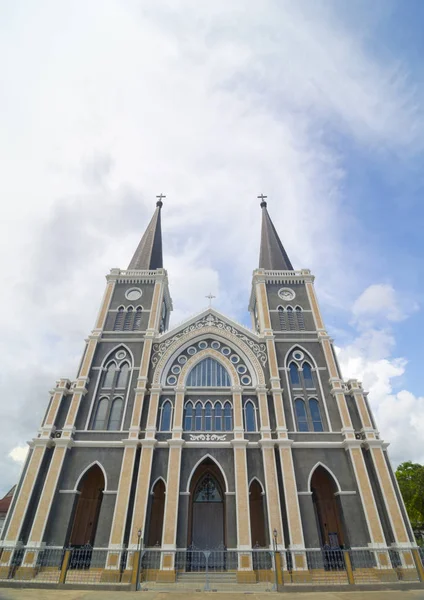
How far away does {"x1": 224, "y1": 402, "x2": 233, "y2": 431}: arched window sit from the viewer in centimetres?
2088

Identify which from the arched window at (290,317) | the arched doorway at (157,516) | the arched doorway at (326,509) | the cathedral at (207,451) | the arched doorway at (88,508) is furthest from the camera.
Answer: the arched window at (290,317)

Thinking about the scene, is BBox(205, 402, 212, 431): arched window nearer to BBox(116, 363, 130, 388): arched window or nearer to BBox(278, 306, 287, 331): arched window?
BBox(116, 363, 130, 388): arched window

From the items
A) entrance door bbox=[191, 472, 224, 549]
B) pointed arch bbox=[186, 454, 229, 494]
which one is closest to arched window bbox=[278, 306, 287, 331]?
pointed arch bbox=[186, 454, 229, 494]

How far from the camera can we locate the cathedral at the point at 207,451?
17219 mm

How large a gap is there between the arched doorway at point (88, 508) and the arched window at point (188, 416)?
532 centimetres

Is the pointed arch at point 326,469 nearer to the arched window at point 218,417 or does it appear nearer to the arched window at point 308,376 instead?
the arched window at point 308,376

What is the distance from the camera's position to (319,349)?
939 inches

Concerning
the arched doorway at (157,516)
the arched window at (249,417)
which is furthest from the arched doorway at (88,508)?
the arched window at (249,417)

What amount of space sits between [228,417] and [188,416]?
241 centimetres

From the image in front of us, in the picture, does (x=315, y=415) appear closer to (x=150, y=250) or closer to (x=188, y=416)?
(x=188, y=416)

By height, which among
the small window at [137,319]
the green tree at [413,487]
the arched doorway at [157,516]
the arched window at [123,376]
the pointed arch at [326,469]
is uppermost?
the small window at [137,319]

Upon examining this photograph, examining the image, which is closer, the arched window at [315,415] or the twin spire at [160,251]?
the arched window at [315,415]

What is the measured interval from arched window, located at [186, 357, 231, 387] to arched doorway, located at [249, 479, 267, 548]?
238 inches

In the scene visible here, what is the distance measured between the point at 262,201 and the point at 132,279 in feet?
54.7
